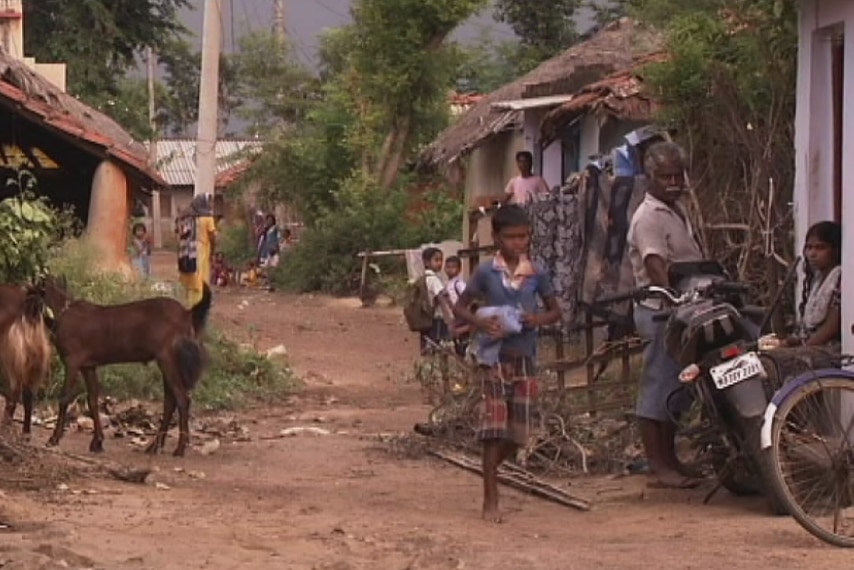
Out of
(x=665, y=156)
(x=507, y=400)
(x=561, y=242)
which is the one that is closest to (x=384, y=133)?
(x=561, y=242)

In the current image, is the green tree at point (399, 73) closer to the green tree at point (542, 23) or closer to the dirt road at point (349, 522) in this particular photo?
the green tree at point (542, 23)

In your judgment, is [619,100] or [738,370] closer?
[738,370]

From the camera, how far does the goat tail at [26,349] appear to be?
1168 cm

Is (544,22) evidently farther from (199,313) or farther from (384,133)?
(199,313)

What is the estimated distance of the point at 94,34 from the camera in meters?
34.9

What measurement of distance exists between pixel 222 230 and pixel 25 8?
17493 millimetres

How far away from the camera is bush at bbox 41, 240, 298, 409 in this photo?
14953 mm

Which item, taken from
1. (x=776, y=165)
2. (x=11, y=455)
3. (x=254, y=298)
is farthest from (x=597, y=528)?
(x=254, y=298)

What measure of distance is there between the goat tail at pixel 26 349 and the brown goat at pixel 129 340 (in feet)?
0.61

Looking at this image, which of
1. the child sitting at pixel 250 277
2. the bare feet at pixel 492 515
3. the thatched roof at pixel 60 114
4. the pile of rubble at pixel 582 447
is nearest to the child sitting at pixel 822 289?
the pile of rubble at pixel 582 447

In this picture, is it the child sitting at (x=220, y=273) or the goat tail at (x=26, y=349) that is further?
the child sitting at (x=220, y=273)

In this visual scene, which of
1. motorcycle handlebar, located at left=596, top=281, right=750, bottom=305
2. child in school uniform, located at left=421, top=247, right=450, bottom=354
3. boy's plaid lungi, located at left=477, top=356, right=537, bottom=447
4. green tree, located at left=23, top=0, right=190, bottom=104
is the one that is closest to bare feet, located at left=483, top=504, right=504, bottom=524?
boy's plaid lungi, located at left=477, top=356, right=537, bottom=447

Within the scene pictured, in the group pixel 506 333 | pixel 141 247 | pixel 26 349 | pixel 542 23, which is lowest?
pixel 26 349

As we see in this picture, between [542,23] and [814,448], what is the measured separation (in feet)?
124
